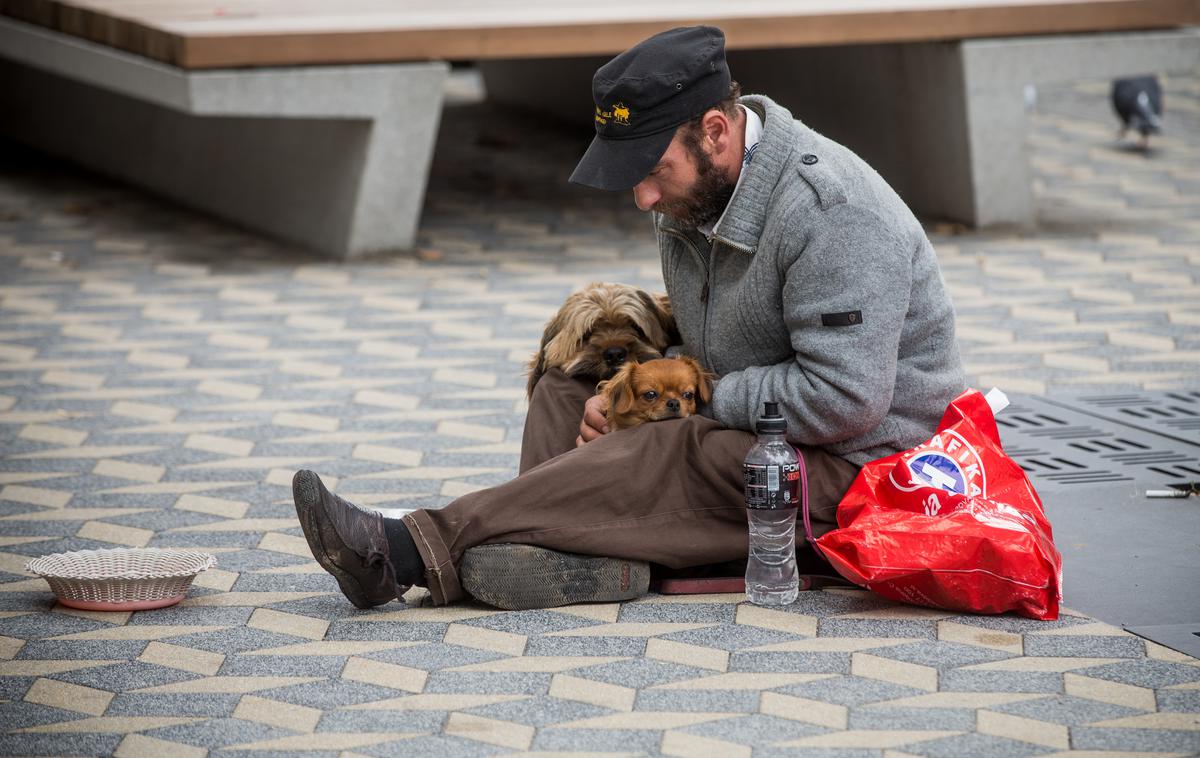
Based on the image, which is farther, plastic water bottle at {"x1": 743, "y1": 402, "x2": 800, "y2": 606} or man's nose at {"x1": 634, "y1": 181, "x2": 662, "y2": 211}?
man's nose at {"x1": 634, "y1": 181, "x2": 662, "y2": 211}

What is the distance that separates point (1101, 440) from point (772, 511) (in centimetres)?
191

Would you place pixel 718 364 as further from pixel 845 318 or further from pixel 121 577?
pixel 121 577

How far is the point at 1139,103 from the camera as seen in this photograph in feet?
35.3

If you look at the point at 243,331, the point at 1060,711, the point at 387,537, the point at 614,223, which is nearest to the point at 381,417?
the point at 243,331

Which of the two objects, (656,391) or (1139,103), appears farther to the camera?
(1139,103)

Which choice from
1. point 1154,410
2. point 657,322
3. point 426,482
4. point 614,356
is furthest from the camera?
point 1154,410

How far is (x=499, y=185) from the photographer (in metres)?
10.4

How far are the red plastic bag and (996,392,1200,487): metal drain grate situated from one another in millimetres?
1067

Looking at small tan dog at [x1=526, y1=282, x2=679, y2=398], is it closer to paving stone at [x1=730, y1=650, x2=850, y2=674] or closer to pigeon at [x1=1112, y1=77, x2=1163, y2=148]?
paving stone at [x1=730, y1=650, x2=850, y2=674]

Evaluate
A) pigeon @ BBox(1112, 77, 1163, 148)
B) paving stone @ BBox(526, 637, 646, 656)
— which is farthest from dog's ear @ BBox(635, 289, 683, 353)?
pigeon @ BBox(1112, 77, 1163, 148)

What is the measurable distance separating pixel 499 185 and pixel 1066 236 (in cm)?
367

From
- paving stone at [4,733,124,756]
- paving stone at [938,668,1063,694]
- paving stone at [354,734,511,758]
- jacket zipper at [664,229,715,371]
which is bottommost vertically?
paving stone at [938,668,1063,694]

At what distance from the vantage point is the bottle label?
12.0 ft

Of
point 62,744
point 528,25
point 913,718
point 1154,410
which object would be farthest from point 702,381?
point 528,25
